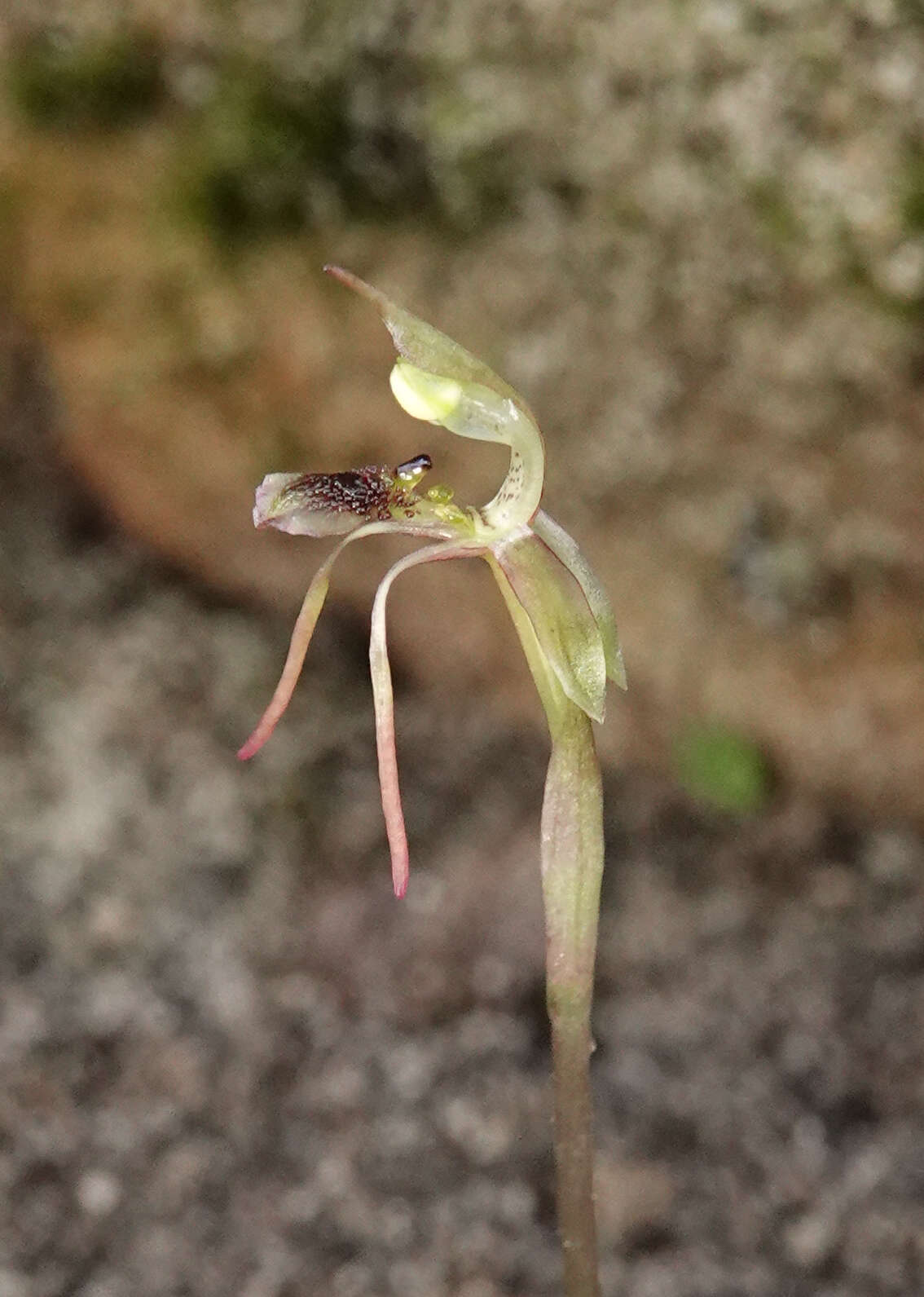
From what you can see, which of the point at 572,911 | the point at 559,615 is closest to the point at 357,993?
the point at 572,911

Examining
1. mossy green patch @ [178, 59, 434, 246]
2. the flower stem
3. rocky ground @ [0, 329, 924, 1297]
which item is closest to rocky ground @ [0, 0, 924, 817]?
mossy green patch @ [178, 59, 434, 246]

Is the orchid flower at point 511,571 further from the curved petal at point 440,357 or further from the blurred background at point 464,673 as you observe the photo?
the blurred background at point 464,673

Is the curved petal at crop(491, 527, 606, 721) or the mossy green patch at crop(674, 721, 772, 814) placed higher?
the curved petal at crop(491, 527, 606, 721)

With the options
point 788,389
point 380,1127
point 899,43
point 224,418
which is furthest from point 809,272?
point 380,1127

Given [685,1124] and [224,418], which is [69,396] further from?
[685,1124]

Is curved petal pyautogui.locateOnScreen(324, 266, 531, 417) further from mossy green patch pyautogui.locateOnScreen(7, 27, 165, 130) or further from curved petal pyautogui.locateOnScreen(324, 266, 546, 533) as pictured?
mossy green patch pyautogui.locateOnScreen(7, 27, 165, 130)

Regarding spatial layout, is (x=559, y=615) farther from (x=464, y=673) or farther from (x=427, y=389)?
(x=464, y=673)
